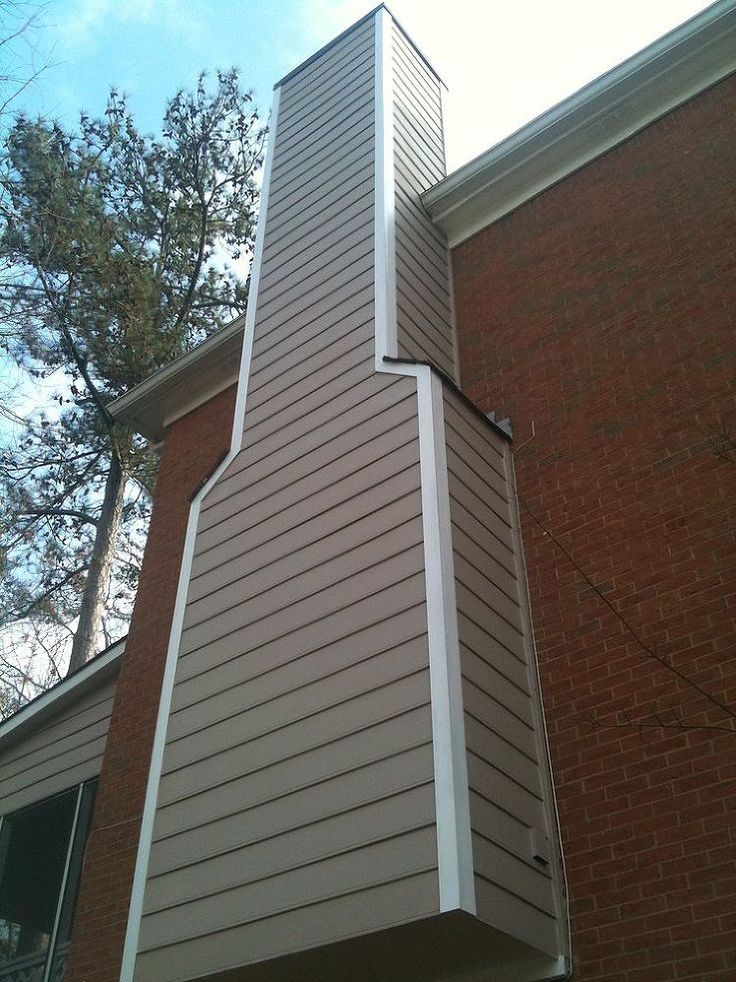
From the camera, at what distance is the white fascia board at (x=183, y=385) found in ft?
34.5

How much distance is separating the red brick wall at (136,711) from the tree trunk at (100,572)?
6.26 m

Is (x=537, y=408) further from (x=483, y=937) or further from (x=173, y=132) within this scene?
(x=173, y=132)

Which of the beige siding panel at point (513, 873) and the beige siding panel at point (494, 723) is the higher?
the beige siding panel at point (494, 723)

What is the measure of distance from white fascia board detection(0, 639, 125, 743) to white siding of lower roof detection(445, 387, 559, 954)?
12.8ft

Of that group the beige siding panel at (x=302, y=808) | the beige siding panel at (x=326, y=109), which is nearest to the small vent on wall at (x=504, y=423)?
the beige siding panel at (x=302, y=808)

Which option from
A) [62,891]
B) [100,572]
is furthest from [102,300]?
[62,891]

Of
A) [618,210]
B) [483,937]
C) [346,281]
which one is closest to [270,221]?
[346,281]

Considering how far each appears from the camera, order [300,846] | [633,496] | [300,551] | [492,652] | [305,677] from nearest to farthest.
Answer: [300,846], [492,652], [305,677], [633,496], [300,551]

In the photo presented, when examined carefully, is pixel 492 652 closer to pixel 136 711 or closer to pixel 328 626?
pixel 328 626

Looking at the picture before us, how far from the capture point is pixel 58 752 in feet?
31.3

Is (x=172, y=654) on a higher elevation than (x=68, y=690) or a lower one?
lower

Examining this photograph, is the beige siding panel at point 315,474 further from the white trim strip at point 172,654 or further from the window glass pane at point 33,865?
the window glass pane at point 33,865

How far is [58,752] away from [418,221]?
17.7 ft

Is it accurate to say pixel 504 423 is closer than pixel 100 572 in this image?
Yes
